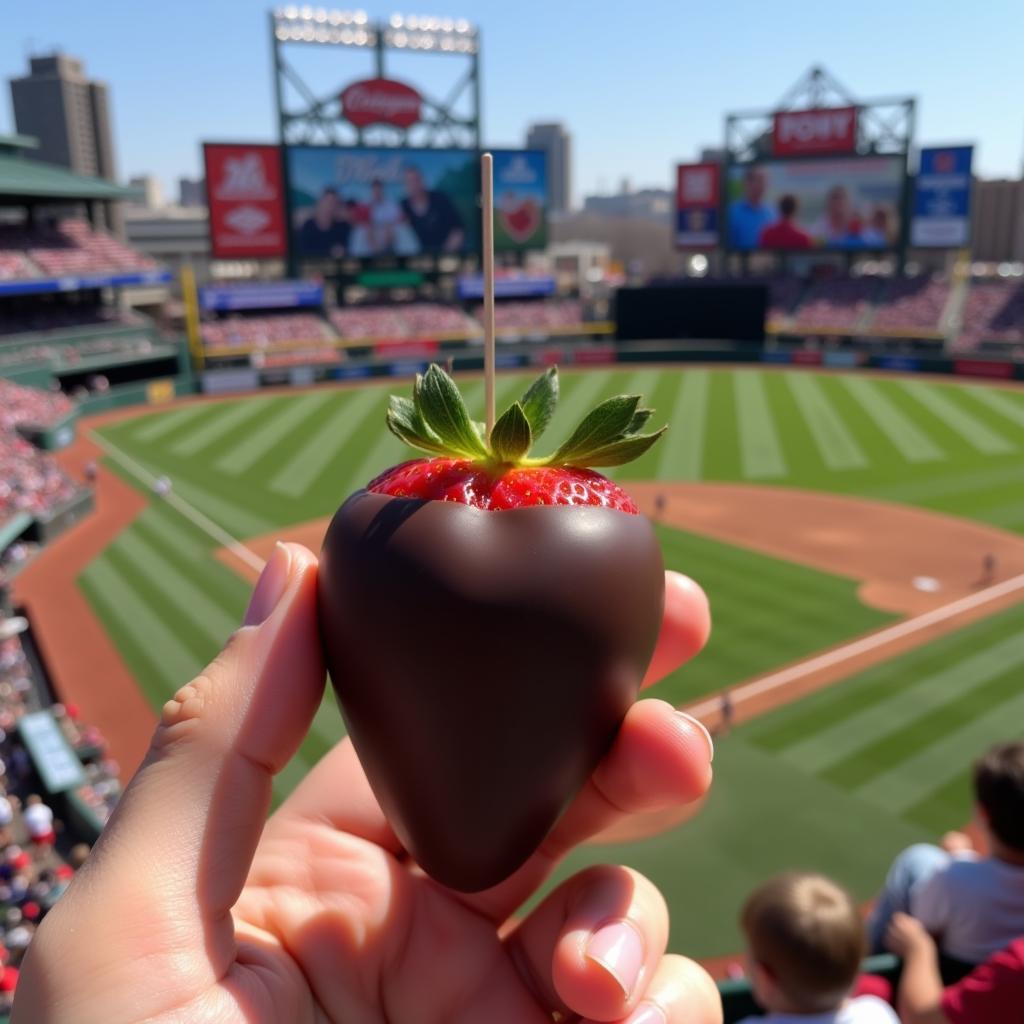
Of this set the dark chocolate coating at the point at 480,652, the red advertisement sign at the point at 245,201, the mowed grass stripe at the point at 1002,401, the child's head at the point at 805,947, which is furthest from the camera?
the red advertisement sign at the point at 245,201

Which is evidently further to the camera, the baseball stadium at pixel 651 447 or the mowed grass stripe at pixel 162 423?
the mowed grass stripe at pixel 162 423

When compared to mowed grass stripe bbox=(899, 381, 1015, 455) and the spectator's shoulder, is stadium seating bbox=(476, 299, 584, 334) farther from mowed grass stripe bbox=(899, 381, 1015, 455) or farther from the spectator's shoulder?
the spectator's shoulder

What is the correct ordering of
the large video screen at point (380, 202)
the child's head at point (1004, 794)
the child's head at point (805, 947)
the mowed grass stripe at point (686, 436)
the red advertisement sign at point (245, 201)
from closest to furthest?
the child's head at point (805, 947) < the child's head at point (1004, 794) < the mowed grass stripe at point (686, 436) < the red advertisement sign at point (245, 201) < the large video screen at point (380, 202)

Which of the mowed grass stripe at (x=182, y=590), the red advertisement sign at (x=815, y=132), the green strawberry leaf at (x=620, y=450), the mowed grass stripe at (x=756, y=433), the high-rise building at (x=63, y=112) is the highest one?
the high-rise building at (x=63, y=112)

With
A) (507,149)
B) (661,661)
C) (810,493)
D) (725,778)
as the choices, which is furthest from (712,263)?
(661,661)

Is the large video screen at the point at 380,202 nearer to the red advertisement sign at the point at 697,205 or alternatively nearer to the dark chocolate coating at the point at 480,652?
the red advertisement sign at the point at 697,205

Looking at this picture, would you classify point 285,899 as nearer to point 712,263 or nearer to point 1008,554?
point 1008,554

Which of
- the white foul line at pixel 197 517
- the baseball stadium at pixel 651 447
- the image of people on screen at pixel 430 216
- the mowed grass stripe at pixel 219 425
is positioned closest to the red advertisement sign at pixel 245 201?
the baseball stadium at pixel 651 447
